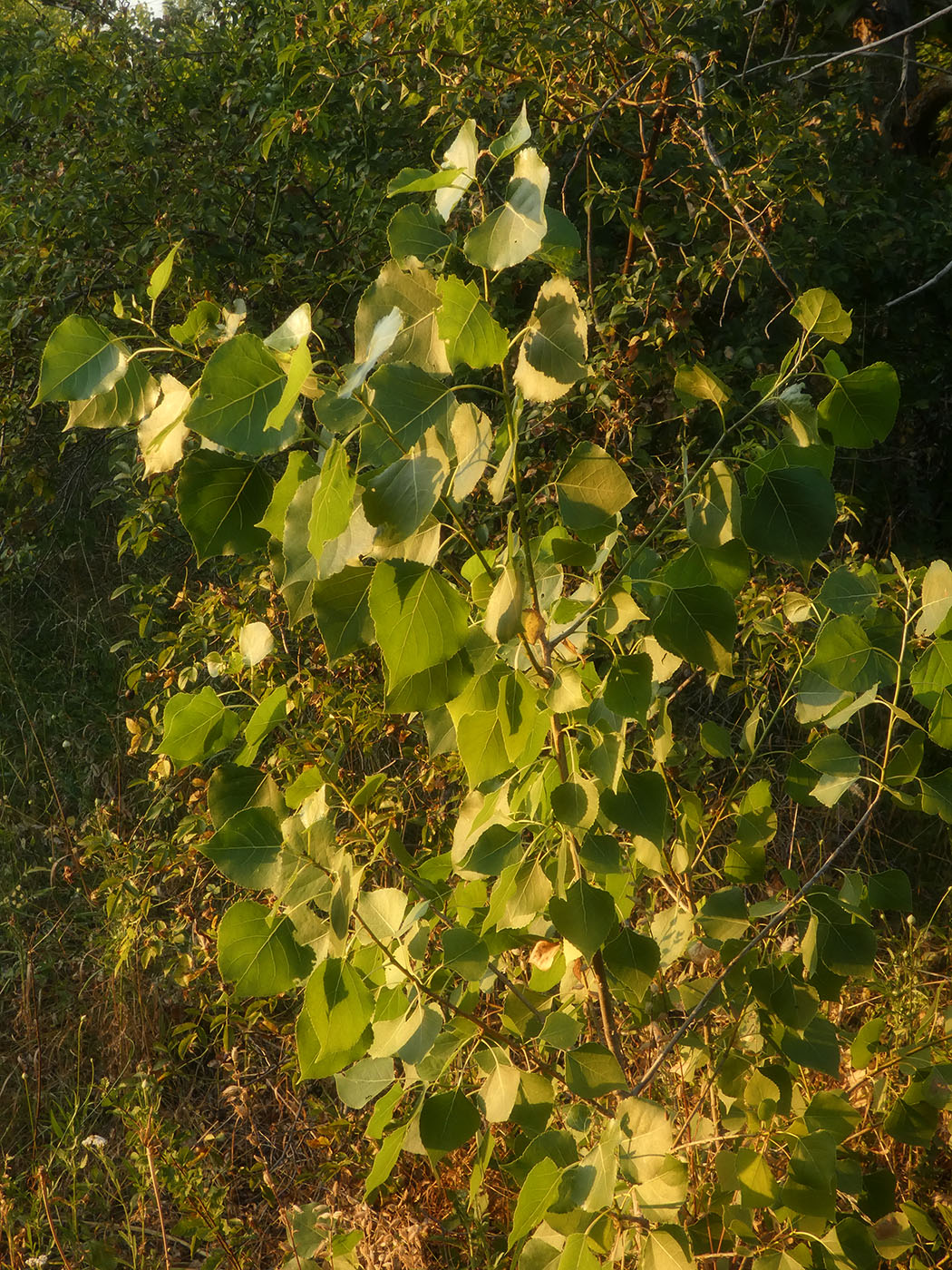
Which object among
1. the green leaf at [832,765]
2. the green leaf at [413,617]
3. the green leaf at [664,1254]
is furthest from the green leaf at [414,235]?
the green leaf at [664,1254]

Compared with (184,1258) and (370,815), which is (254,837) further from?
Result: (184,1258)

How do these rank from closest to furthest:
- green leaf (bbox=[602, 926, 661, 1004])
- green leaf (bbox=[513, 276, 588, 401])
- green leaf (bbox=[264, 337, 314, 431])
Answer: green leaf (bbox=[264, 337, 314, 431]) → green leaf (bbox=[513, 276, 588, 401]) → green leaf (bbox=[602, 926, 661, 1004])

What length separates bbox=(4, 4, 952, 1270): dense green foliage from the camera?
31.6 inches

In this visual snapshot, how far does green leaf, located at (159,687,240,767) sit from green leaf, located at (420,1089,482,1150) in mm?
388

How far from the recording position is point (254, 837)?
977 mm

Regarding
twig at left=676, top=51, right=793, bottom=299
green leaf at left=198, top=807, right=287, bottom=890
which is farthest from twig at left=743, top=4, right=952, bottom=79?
green leaf at left=198, top=807, right=287, bottom=890

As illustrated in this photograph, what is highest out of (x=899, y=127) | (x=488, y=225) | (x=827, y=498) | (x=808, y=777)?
(x=488, y=225)

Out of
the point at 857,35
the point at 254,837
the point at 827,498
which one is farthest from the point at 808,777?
the point at 857,35

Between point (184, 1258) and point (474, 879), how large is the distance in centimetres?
127

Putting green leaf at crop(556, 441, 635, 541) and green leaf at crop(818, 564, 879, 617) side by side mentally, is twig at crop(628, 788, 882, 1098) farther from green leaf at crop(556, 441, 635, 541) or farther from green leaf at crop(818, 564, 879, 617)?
green leaf at crop(556, 441, 635, 541)

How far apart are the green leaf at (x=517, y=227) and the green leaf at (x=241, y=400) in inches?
5.9

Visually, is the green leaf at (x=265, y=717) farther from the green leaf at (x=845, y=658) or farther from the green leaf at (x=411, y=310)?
the green leaf at (x=845, y=658)

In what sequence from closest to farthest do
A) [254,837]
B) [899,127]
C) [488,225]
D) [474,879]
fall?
1. [488,225]
2. [254,837]
3. [474,879]
4. [899,127]

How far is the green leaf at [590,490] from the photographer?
2.83 ft
